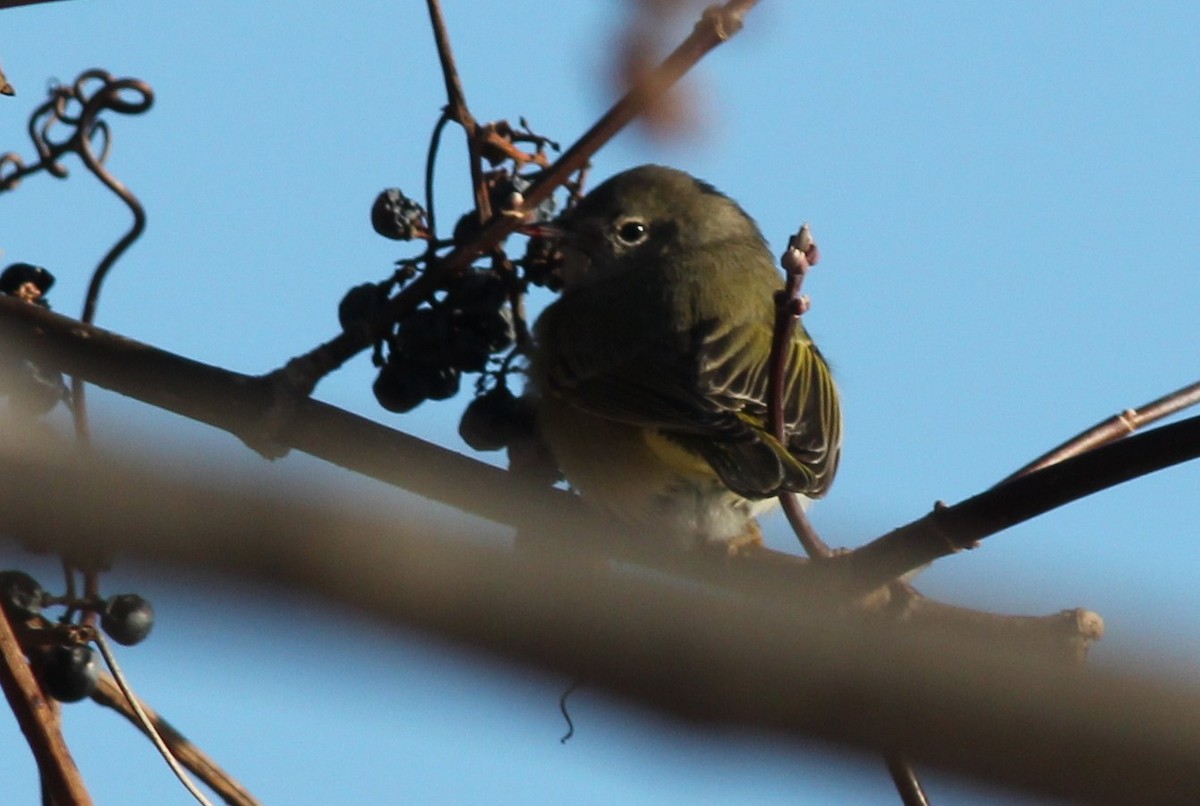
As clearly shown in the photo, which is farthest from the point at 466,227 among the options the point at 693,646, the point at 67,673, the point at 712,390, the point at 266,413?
the point at 693,646

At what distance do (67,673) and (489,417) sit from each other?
1168mm

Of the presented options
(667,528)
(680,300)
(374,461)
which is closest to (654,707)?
(374,461)

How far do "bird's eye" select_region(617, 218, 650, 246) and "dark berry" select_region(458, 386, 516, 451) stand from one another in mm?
1614

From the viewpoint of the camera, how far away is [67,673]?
2516mm

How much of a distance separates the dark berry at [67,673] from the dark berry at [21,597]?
0.08 metres

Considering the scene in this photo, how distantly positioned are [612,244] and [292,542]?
155 inches

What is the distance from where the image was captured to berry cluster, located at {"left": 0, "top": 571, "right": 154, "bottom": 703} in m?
2.48

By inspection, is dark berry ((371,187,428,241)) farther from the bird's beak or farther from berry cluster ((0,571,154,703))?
berry cluster ((0,571,154,703))

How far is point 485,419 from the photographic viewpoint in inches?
133

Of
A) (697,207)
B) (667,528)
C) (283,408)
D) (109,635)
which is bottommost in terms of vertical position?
(109,635)

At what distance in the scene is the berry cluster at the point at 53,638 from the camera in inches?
97.7

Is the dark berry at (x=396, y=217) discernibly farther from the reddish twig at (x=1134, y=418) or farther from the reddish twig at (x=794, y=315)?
the reddish twig at (x=1134, y=418)

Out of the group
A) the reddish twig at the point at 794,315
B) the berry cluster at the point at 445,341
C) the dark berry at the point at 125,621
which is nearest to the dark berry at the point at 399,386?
the berry cluster at the point at 445,341

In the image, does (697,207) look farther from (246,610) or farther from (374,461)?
(246,610)
